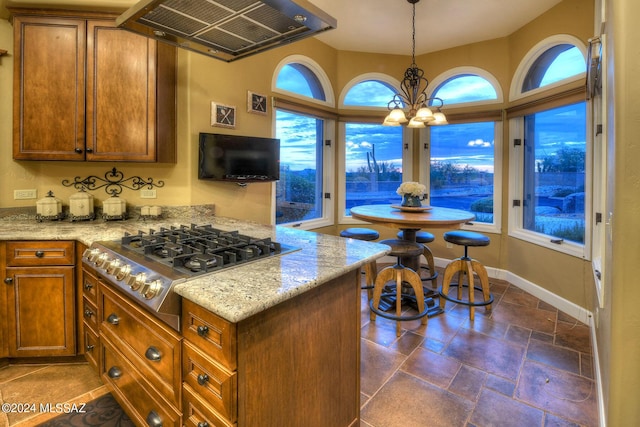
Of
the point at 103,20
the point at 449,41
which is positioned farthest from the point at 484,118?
the point at 103,20

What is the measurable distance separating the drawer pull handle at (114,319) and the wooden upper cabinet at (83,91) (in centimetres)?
132

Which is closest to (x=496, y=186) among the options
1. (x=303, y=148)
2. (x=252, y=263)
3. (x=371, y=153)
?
(x=371, y=153)

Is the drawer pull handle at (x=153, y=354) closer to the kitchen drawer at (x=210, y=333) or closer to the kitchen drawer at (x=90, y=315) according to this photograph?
the kitchen drawer at (x=210, y=333)

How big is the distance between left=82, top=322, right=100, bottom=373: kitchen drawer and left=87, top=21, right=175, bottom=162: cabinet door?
125cm

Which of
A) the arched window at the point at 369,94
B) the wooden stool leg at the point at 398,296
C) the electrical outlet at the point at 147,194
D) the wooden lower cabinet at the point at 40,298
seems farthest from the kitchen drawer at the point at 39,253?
the arched window at the point at 369,94

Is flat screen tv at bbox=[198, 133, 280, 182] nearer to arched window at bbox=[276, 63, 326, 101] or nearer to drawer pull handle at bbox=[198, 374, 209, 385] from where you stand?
arched window at bbox=[276, 63, 326, 101]

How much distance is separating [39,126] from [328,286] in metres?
2.46

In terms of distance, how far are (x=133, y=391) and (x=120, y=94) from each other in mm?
2052

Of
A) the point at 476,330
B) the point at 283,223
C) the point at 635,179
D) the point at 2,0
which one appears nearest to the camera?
the point at 635,179

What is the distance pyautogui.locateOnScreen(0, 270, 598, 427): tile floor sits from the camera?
182 cm

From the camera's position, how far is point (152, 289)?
47.9 inches

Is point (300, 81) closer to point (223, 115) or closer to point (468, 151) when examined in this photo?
point (223, 115)

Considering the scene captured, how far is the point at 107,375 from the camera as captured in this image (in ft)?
6.02

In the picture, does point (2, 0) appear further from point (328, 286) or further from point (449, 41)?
point (449, 41)
